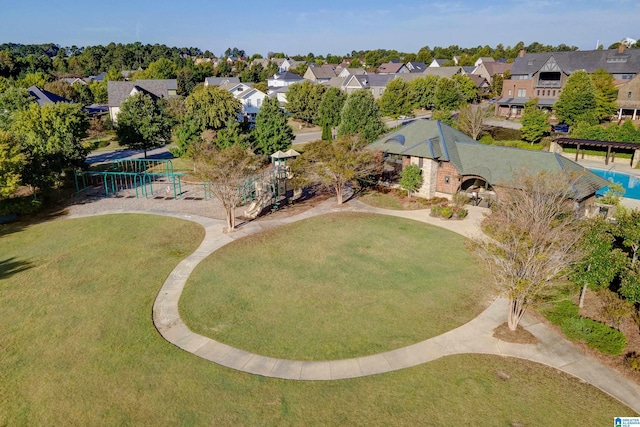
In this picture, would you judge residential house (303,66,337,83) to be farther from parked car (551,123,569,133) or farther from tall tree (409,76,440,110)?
parked car (551,123,569,133)

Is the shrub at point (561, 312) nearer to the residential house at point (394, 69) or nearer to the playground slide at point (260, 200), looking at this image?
the playground slide at point (260, 200)

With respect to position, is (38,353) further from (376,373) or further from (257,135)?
(257,135)

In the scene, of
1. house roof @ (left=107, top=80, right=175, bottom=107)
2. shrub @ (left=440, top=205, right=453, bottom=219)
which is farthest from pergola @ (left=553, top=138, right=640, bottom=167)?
house roof @ (left=107, top=80, right=175, bottom=107)

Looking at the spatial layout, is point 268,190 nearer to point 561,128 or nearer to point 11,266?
point 11,266

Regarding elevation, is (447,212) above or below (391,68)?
below

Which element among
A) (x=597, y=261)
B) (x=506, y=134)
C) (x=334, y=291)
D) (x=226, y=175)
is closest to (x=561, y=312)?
(x=597, y=261)

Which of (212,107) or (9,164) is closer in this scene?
(9,164)
